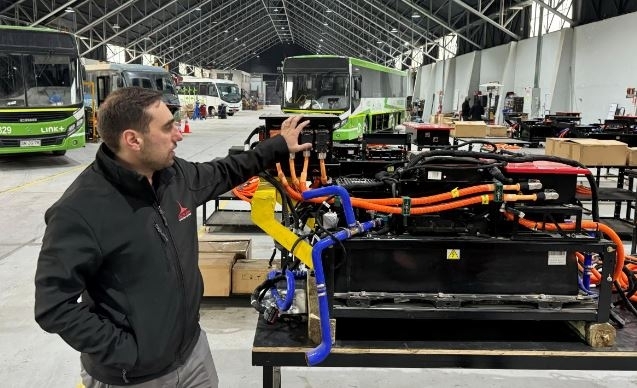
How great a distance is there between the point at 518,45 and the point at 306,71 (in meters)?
12.5

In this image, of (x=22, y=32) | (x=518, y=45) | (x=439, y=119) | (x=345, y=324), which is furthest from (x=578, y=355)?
(x=518, y=45)

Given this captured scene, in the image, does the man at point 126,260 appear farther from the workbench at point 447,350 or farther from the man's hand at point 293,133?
the man's hand at point 293,133

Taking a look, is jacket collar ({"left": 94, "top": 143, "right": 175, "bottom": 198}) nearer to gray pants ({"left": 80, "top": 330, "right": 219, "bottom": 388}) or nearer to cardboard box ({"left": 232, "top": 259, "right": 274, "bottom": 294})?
gray pants ({"left": 80, "top": 330, "right": 219, "bottom": 388})

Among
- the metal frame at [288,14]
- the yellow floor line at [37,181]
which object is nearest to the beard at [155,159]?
the yellow floor line at [37,181]

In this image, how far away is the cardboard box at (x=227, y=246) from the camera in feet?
16.4

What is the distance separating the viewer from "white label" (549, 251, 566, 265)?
2281 mm

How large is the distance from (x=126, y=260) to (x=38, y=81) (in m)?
11.0

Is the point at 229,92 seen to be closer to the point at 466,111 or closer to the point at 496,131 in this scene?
the point at 466,111

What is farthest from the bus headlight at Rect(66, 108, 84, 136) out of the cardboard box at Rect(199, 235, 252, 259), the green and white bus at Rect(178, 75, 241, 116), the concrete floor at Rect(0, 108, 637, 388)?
the green and white bus at Rect(178, 75, 241, 116)

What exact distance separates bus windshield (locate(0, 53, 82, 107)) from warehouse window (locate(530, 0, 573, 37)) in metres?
16.2

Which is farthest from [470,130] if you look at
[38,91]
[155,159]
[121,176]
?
[121,176]

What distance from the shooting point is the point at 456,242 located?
7.41ft

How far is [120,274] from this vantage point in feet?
5.67

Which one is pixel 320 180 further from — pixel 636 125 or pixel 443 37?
pixel 443 37
